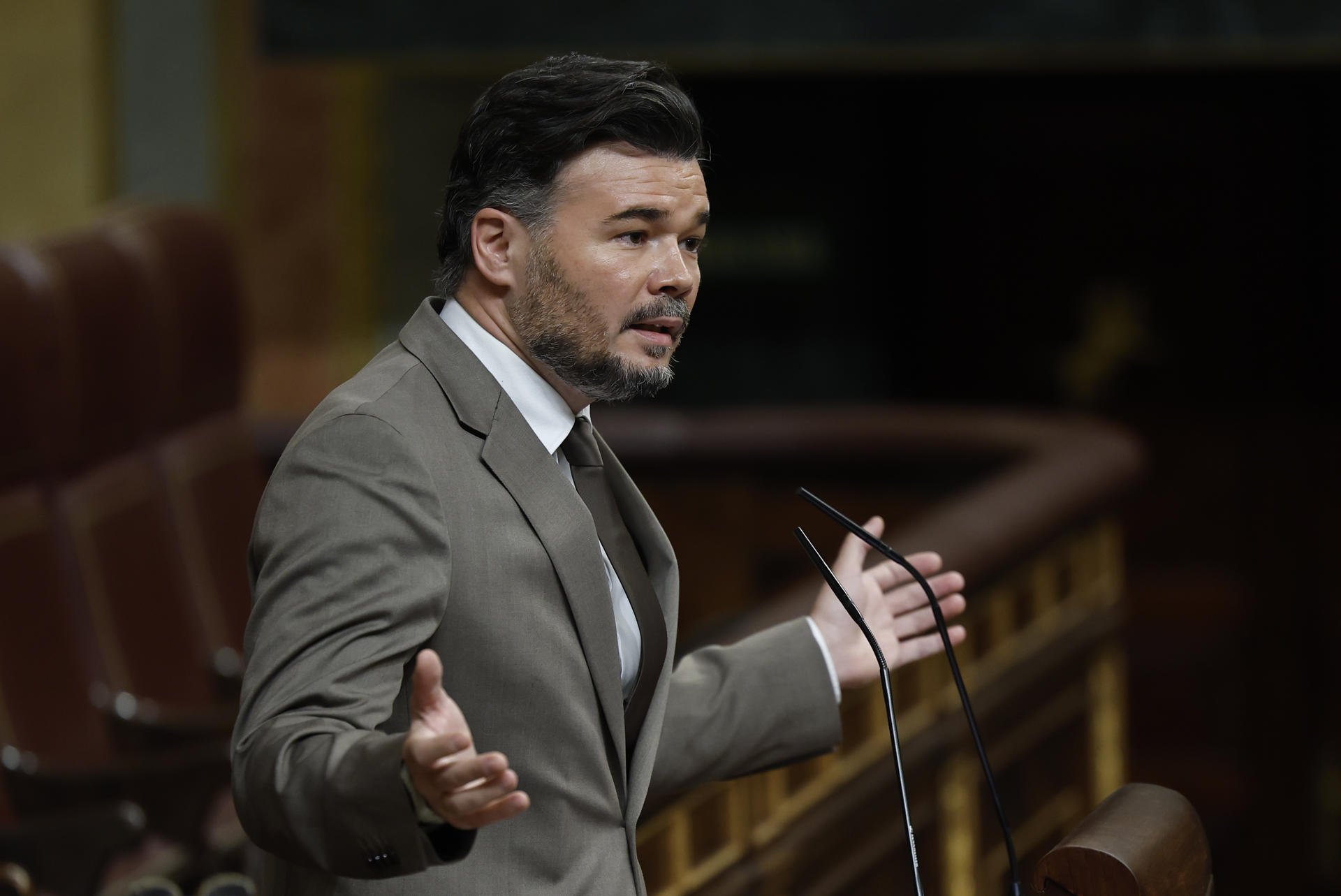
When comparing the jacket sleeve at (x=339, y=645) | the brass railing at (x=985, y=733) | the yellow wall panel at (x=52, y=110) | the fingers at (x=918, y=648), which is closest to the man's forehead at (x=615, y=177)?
the jacket sleeve at (x=339, y=645)

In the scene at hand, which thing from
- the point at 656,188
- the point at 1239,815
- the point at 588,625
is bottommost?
the point at 1239,815

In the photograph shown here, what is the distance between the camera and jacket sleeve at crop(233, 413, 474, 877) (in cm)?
104

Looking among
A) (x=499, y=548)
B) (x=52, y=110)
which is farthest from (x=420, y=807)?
(x=52, y=110)

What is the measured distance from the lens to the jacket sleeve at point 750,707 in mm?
1505

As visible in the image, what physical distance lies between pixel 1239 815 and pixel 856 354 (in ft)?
6.32

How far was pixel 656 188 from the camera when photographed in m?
1.27

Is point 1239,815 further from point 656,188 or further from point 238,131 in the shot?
point 656,188

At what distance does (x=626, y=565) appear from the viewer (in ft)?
4.35

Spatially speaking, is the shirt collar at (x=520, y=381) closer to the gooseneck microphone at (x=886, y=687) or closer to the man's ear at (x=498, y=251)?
the man's ear at (x=498, y=251)

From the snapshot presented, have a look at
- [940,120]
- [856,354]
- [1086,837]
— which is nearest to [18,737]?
[1086,837]

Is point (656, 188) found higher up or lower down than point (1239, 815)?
higher up

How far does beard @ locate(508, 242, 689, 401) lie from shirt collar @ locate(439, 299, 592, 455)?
0.7 inches

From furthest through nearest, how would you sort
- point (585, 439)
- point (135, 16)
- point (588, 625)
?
1. point (135, 16)
2. point (585, 439)
3. point (588, 625)

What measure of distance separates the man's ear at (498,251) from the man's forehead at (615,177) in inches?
2.0
